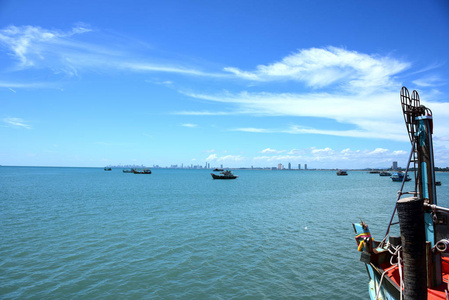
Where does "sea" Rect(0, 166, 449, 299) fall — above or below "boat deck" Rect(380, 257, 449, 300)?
below

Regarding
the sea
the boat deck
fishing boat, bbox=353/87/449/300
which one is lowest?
the sea

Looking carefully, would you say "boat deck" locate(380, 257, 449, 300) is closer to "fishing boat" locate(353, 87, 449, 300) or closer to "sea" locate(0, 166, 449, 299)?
"fishing boat" locate(353, 87, 449, 300)

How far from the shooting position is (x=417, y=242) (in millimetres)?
6078

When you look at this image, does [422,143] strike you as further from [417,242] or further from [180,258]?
[180,258]

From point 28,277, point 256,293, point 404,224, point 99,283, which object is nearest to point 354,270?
point 256,293

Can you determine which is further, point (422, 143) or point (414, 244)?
point (422, 143)

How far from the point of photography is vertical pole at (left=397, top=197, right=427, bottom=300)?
19.7ft

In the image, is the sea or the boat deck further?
the sea

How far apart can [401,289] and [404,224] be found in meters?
1.91

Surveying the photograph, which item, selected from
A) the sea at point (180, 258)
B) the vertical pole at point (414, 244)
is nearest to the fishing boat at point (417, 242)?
the vertical pole at point (414, 244)

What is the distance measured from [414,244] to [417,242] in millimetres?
80

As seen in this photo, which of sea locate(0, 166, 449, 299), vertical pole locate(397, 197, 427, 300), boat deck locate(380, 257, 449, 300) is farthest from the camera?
sea locate(0, 166, 449, 299)

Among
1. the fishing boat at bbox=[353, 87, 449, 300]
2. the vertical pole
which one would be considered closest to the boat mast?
the fishing boat at bbox=[353, 87, 449, 300]

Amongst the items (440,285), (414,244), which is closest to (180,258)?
(440,285)
